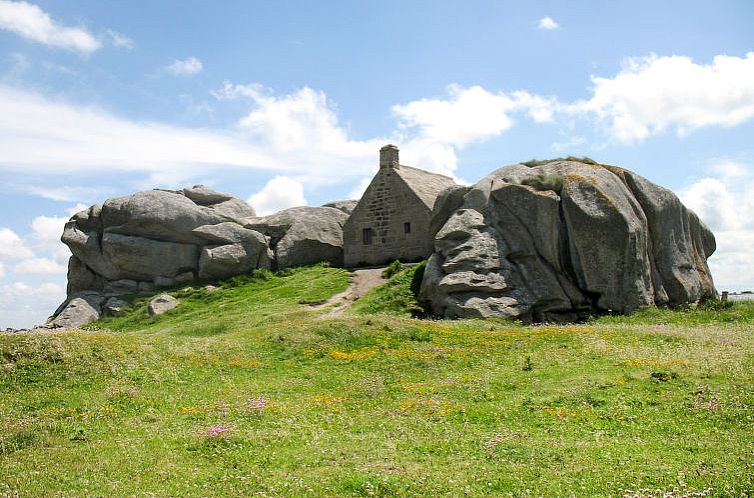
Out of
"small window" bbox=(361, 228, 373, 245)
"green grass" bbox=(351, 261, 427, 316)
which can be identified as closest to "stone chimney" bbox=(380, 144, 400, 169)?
"small window" bbox=(361, 228, 373, 245)

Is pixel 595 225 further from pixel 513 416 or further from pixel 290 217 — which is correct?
pixel 290 217

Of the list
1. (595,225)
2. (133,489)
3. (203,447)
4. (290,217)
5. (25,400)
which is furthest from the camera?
(290,217)

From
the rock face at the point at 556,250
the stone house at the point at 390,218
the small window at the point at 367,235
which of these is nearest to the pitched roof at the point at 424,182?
the stone house at the point at 390,218

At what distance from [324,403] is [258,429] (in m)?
3.07

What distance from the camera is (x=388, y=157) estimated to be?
51.8 metres

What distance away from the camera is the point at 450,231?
3844 cm

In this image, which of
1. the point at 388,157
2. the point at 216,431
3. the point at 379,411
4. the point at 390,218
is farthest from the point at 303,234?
the point at 216,431

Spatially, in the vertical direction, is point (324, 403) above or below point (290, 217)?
below

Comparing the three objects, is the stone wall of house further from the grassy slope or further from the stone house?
the grassy slope

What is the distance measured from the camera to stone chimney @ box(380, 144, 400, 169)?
51.7 meters

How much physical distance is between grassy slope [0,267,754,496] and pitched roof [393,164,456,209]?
21.4m

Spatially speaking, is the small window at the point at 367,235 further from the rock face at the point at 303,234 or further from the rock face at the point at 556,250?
the rock face at the point at 556,250

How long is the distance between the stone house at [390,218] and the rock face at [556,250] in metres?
8.29

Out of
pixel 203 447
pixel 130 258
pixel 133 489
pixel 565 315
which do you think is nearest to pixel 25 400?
pixel 203 447
